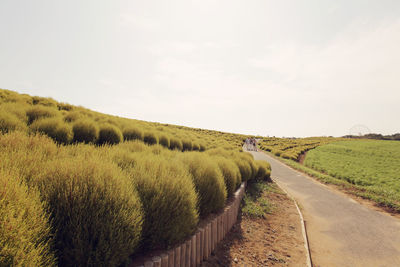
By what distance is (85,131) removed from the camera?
265 inches

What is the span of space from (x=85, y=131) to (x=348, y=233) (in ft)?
30.3

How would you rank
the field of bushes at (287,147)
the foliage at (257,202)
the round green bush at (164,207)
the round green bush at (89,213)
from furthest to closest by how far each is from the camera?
the field of bushes at (287,147) < the foliage at (257,202) < the round green bush at (164,207) < the round green bush at (89,213)

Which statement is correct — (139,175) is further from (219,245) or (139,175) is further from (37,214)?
(219,245)

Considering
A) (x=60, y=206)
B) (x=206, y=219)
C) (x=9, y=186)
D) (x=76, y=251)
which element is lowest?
(x=206, y=219)

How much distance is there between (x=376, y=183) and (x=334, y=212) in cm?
953

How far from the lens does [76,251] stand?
1.77m

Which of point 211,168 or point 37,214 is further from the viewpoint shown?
point 211,168

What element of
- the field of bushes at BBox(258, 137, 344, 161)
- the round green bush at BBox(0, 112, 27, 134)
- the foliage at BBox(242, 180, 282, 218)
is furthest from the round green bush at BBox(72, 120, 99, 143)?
the field of bushes at BBox(258, 137, 344, 161)

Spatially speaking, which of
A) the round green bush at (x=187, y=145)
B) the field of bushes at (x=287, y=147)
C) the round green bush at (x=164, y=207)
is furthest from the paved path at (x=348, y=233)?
the field of bushes at (x=287, y=147)

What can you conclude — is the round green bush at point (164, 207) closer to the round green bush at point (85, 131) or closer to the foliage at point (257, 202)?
the foliage at point (257, 202)

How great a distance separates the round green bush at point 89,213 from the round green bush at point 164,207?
41cm

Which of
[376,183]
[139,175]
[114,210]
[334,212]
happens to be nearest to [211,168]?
[139,175]

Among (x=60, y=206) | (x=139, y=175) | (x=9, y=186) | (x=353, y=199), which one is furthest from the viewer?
(x=353, y=199)

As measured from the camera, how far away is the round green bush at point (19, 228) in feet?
4.12
